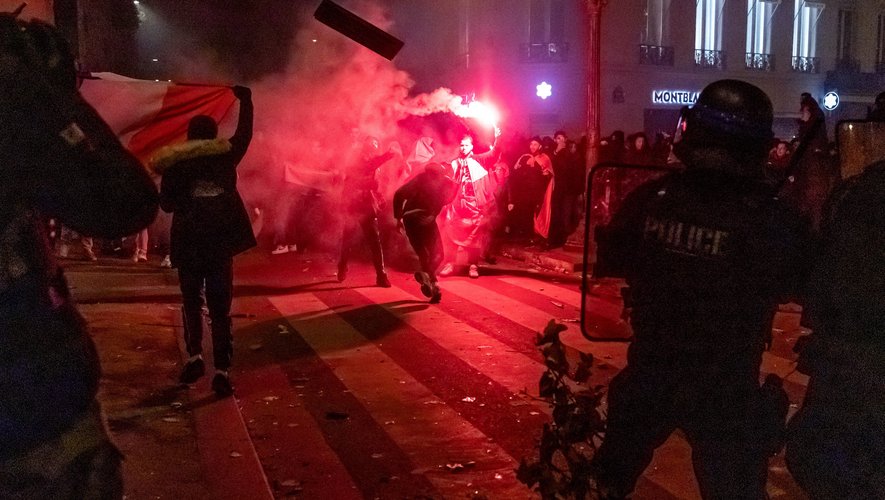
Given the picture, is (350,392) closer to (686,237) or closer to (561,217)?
(686,237)

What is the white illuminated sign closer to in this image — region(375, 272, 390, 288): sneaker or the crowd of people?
region(375, 272, 390, 288): sneaker

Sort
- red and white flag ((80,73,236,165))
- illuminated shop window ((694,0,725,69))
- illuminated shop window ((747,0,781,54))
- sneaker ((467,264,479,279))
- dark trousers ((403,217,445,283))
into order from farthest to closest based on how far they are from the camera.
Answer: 1. illuminated shop window ((747,0,781,54))
2. illuminated shop window ((694,0,725,69))
3. sneaker ((467,264,479,279))
4. dark trousers ((403,217,445,283))
5. red and white flag ((80,73,236,165))

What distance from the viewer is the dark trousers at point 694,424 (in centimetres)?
266

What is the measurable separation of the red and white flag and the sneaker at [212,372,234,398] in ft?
6.55

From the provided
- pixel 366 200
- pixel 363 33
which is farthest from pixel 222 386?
pixel 366 200

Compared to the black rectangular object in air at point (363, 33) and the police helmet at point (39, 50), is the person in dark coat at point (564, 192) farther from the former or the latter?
the police helmet at point (39, 50)

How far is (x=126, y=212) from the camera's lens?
1982mm

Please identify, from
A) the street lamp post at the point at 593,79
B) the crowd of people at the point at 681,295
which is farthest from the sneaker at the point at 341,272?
the crowd of people at the point at 681,295

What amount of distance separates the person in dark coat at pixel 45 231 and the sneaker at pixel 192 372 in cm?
424

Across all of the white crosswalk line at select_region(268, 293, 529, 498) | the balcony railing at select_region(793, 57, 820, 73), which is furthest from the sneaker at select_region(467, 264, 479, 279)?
the balcony railing at select_region(793, 57, 820, 73)

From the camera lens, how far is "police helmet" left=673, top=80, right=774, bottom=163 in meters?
2.73

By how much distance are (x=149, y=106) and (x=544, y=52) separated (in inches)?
869

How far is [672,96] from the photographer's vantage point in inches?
1147

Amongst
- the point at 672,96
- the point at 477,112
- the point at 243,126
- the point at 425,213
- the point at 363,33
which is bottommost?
the point at 425,213
